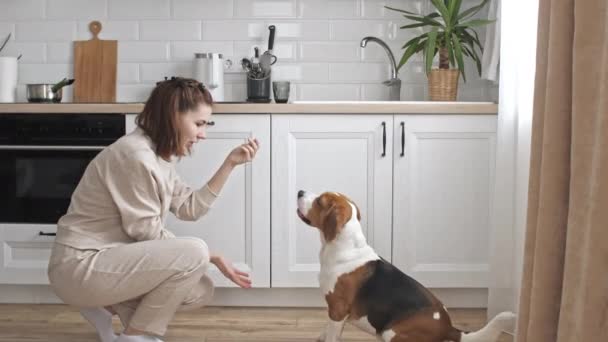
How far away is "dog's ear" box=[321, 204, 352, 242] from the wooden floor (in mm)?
626

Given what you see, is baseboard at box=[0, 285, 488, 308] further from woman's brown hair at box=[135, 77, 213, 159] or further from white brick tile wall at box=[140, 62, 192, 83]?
white brick tile wall at box=[140, 62, 192, 83]

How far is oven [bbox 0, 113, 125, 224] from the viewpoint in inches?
133

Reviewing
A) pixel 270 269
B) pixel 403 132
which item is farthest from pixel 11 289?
pixel 403 132

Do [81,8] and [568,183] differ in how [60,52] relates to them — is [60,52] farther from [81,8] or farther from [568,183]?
[568,183]

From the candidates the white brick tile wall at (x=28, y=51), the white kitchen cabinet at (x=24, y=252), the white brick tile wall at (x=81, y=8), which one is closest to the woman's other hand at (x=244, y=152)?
the white kitchen cabinet at (x=24, y=252)

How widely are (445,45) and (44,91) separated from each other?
1.96 meters

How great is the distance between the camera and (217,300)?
347cm

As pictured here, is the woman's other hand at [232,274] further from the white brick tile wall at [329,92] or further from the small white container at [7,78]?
the small white container at [7,78]

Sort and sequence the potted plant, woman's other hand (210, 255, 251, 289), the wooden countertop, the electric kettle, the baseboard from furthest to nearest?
1. the electric kettle
2. the potted plant
3. the baseboard
4. the wooden countertop
5. woman's other hand (210, 255, 251, 289)

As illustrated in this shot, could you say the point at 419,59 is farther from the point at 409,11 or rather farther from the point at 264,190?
the point at 264,190

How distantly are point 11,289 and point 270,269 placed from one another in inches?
48.3

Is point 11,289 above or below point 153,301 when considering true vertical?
below

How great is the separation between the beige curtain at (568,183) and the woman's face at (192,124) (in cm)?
112

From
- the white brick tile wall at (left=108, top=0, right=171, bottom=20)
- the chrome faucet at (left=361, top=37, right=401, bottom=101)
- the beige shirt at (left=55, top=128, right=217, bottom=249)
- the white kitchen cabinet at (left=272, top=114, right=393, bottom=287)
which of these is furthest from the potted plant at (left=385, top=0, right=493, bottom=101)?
the beige shirt at (left=55, top=128, right=217, bottom=249)
